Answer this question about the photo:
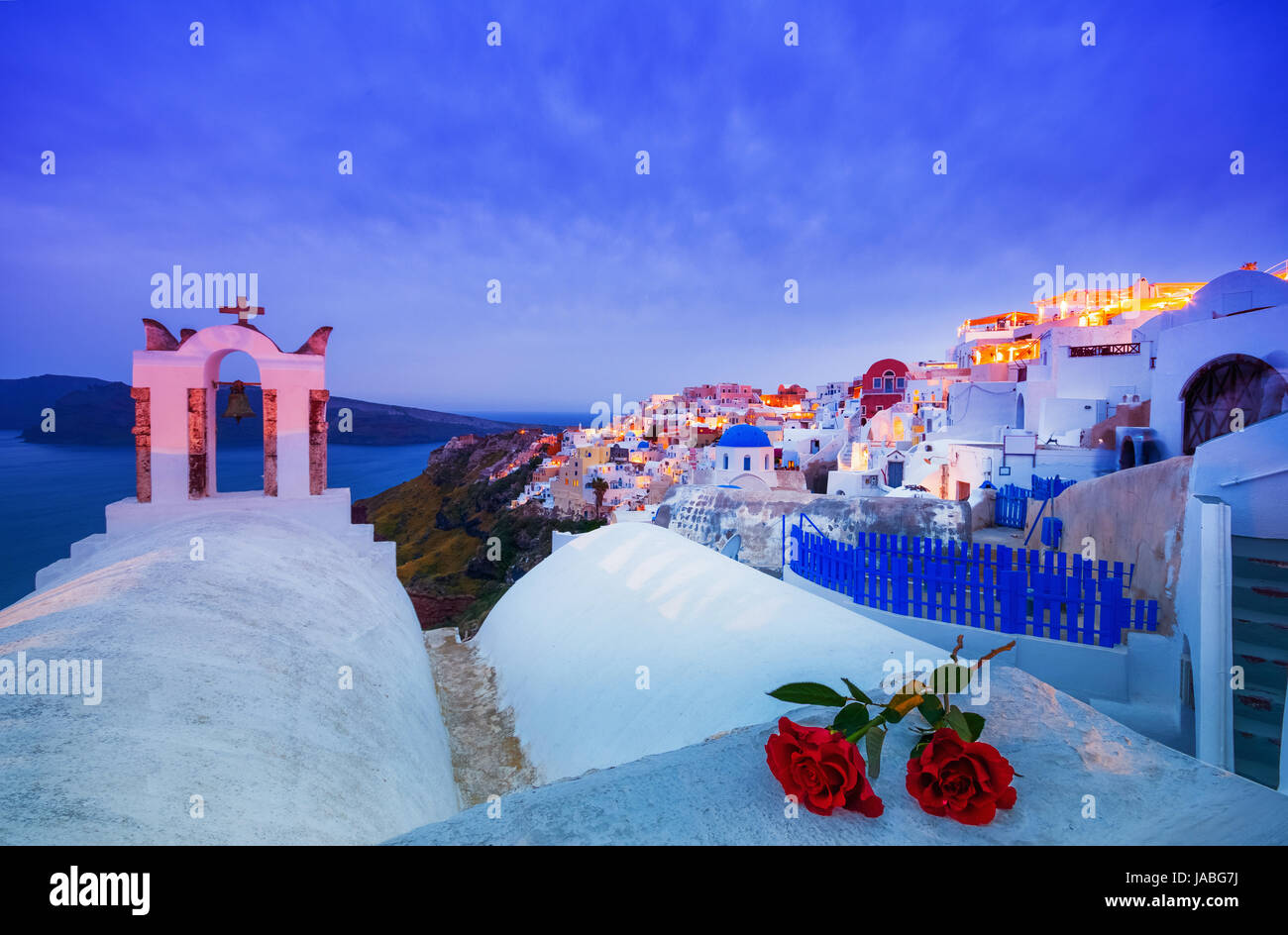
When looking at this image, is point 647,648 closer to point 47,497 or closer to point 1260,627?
point 1260,627

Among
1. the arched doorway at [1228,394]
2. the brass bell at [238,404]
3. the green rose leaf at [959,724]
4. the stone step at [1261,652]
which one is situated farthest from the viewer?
the arched doorway at [1228,394]

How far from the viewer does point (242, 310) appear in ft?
22.9

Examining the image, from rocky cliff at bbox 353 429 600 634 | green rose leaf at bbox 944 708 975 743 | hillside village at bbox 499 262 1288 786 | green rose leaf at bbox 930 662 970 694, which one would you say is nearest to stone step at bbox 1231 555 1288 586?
hillside village at bbox 499 262 1288 786

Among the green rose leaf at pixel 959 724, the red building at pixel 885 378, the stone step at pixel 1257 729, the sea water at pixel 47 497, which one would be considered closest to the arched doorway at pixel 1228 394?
the stone step at pixel 1257 729

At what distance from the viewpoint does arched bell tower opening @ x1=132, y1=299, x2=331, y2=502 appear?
6715 mm

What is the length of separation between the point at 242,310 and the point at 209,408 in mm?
1214

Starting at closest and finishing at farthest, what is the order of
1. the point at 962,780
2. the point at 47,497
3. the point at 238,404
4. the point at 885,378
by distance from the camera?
the point at 962,780, the point at 238,404, the point at 47,497, the point at 885,378

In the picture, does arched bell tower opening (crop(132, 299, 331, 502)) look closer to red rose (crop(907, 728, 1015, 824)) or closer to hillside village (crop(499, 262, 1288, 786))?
hillside village (crop(499, 262, 1288, 786))

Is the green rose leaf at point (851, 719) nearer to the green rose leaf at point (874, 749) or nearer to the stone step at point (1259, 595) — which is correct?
the green rose leaf at point (874, 749)

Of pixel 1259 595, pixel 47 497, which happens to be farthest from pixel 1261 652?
pixel 47 497

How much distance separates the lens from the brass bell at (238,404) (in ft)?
23.6

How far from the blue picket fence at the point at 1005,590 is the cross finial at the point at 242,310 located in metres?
7.56

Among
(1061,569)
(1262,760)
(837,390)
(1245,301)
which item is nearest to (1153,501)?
(1061,569)
